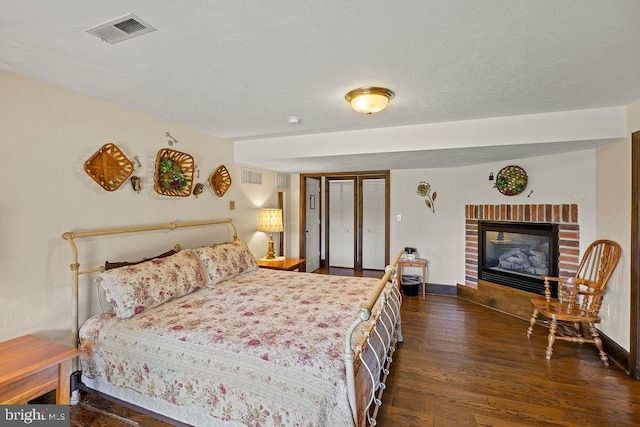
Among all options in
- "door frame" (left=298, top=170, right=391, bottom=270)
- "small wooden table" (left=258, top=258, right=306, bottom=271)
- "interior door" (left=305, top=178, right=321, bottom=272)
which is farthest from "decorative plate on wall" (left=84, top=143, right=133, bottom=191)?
"interior door" (left=305, top=178, right=321, bottom=272)

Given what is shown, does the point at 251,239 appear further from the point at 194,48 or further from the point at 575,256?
the point at 575,256

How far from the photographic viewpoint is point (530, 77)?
202 centimetres

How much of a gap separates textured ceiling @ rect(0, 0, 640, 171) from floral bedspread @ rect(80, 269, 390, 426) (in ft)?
5.47

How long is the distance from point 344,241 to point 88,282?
4819 millimetres

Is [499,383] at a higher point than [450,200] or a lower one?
lower

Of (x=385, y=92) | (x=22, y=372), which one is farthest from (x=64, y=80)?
(x=385, y=92)

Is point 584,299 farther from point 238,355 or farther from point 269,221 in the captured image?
point 269,221

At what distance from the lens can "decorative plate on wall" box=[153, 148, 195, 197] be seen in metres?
2.92

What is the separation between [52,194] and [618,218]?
471 cm

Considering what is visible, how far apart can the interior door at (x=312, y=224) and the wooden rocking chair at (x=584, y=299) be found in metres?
3.71

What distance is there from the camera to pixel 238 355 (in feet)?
5.57

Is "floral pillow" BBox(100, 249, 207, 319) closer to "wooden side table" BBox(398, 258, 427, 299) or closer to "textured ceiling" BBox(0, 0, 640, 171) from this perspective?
"textured ceiling" BBox(0, 0, 640, 171)

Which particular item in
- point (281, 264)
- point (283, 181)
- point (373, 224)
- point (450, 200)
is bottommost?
point (281, 264)

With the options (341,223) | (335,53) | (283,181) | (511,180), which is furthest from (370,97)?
(341,223)
